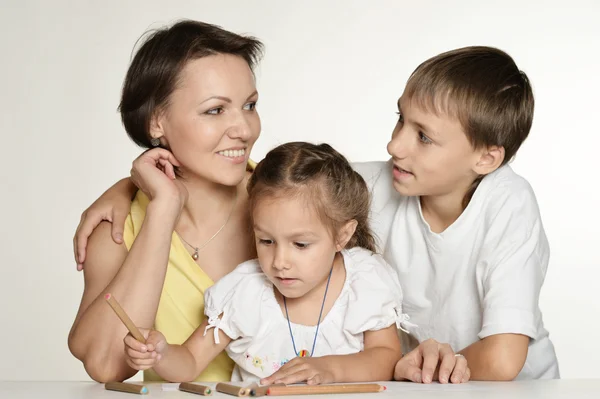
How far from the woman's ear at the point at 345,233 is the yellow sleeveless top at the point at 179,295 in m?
0.39

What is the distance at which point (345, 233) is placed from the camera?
247 centimetres

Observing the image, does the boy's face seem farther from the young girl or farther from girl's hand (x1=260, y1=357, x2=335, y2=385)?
girl's hand (x1=260, y1=357, x2=335, y2=385)

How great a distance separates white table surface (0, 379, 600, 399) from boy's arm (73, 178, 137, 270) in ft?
1.66

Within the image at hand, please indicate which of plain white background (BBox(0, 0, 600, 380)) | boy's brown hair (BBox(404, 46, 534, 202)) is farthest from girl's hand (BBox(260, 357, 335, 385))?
plain white background (BBox(0, 0, 600, 380))

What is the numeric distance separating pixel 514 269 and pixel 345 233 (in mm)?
408

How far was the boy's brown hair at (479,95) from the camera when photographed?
250 centimetres

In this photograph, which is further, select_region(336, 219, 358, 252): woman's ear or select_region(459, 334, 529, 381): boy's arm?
select_region(336, 219, 358, 252): woman's ear

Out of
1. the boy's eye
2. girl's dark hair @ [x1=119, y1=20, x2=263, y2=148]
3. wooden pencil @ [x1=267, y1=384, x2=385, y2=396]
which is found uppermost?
girl's dark hair @ [x1=119, y1=20, x2=263, y2=148]

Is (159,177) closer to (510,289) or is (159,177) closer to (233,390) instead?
(233,390)

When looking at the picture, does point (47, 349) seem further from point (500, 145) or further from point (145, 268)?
point (500, 145)

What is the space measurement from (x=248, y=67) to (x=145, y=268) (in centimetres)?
63

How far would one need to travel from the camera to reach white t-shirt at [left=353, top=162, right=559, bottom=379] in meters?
2.38

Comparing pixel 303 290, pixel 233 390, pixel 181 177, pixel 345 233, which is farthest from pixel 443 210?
pixel 233 390

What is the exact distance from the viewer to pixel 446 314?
8.42 feet
